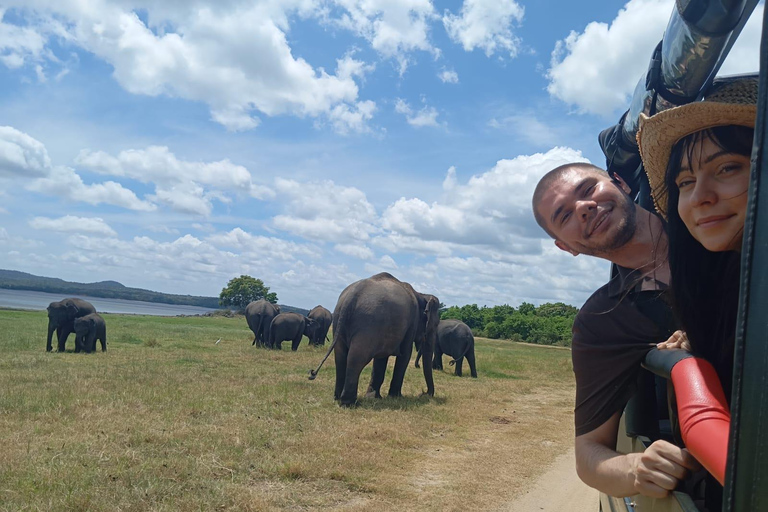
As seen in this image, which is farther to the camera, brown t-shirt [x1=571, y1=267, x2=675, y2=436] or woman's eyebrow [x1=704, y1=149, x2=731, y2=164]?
brown t-shirt [x1=571, y1=267, x2=675, y2=436]

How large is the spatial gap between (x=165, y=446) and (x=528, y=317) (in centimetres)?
4390

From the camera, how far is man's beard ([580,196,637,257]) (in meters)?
2.28

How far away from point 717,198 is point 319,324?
86.5 ft

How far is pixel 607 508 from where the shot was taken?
3426mm

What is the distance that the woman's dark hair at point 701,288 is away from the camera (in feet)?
5.12

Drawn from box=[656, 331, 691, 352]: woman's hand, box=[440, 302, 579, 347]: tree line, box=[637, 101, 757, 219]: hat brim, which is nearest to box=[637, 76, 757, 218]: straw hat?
box=[637, 101, 757, 219]: hat brim

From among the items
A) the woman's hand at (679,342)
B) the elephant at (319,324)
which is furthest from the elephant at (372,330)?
the elephant at (319,324)

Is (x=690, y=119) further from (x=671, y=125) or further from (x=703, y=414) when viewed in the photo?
(x=703, y=414)

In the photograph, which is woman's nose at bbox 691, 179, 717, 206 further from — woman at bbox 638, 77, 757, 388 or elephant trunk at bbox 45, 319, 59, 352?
elephant trunk at bbox 45, 319, 59, 352

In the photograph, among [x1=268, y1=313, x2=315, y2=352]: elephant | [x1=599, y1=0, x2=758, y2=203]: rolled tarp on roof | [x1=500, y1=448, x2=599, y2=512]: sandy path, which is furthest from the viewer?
[x1=268, y1=313, x2=315, y2=352]: elephant

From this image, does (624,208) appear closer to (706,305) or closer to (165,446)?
(706,305)

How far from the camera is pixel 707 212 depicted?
1355mm

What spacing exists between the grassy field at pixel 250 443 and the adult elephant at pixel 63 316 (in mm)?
6441

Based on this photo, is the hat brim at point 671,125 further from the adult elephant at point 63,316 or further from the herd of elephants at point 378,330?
the adult elephant at point 63,316
